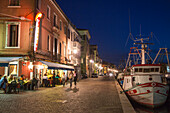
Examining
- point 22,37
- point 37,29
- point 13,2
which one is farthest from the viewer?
point 13,2

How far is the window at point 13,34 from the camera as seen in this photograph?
66.5ft

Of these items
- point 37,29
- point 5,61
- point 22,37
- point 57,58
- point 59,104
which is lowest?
point 59,104

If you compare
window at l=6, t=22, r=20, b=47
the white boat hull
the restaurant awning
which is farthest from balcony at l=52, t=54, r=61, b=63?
the white boat hull

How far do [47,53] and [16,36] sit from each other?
5010 millimetres

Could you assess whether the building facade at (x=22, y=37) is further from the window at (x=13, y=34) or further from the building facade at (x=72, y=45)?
the building facade at (x=72, y=45)

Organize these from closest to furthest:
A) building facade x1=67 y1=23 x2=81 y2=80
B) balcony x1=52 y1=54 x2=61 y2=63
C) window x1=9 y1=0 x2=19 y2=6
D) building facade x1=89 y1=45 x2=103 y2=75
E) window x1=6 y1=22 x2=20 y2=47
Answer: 1. window x1=6 y1=22 x2=20 y2=47
2. window x1=9 y1=0 x2=19 y2=6
3. balcony x1=52 y1=54 x2=61 y2=63
4. building facade x1=67 y1=23 x2=81 y2=80
5. building facade x1=89 y1=45 x2=103 y2=75

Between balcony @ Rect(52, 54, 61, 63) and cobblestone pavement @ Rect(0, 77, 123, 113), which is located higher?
balcony @ Rect(52, 54, 61, 63)

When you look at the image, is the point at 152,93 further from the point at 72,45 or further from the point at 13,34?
the point at 72,45

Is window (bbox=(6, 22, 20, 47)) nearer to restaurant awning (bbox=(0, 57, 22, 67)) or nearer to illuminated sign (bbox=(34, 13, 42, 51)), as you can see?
restaurant awning (bbox=(0, 57, 22, 67))

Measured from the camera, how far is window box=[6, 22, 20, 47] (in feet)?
66.5

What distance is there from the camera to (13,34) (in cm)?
2061

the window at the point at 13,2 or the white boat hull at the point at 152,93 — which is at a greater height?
the window at the point at 13,2

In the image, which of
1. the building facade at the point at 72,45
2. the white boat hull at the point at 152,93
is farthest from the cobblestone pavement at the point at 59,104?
the building facade at the point at 72,45

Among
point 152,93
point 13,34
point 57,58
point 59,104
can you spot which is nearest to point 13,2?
point 13,34
